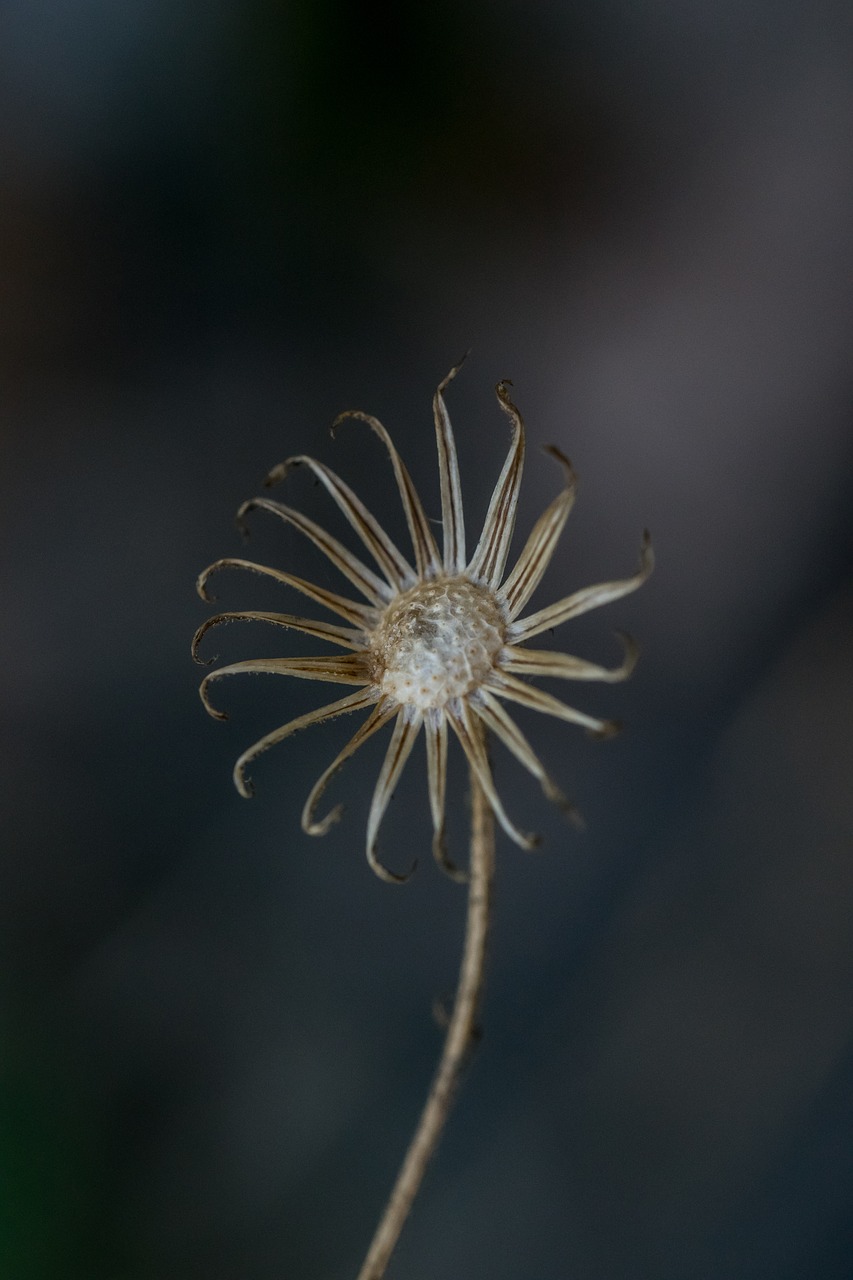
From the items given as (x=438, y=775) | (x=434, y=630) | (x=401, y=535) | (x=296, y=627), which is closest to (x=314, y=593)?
(x=296, y=627)

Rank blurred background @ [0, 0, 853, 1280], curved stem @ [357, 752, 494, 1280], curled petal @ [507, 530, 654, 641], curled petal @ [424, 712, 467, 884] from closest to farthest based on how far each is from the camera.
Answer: curled petal @ [507, 530, 654, 641]
curled petal @ [424, 712, 467, 884]
curved stem @ [357, 752, 494, 1280]
blurred background @ [0, 0, 853, 1280]

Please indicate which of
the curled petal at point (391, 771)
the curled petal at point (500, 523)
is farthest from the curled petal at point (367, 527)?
the curled petal at point (391, 771)

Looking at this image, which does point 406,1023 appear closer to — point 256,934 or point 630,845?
point 256,934

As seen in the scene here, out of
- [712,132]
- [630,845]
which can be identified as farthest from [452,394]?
[630,845]

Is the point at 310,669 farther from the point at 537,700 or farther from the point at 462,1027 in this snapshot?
the point at 462,1027

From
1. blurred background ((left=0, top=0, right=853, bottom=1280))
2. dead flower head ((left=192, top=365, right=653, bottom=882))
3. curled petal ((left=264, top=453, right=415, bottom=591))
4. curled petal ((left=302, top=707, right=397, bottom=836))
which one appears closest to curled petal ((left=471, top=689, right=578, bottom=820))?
dead flower head ((left=192, top=365, right=653, bottom=882))

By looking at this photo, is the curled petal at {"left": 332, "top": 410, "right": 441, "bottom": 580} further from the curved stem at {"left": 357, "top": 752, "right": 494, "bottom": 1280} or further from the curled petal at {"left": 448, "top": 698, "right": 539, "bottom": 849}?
the curved stem at {"left": 357, "top": 752, "right": 494, "bottom": 1280}
